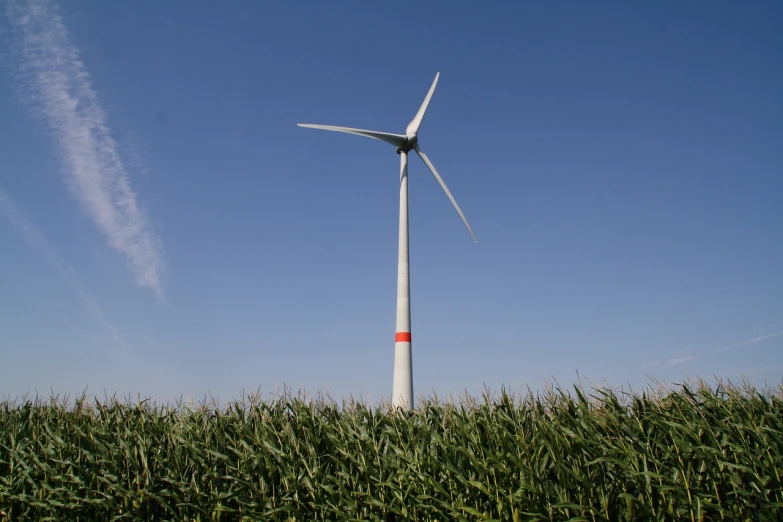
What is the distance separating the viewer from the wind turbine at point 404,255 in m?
24.1

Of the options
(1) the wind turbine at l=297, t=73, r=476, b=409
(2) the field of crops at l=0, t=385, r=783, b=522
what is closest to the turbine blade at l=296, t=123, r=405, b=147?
(1) the wind turbine at l=297, t=73, r=476, b=409

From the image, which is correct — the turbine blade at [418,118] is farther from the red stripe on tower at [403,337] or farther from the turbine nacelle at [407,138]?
the red stripe on tower at [403,337]

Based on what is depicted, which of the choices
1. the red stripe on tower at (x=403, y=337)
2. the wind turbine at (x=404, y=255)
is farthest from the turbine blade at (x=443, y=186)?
the red stripe on tower at (x=403, y=337)

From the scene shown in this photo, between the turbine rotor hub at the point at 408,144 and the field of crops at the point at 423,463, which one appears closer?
the field of crops at the point at 423,463

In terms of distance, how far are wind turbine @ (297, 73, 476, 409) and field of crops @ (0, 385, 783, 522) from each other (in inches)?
284

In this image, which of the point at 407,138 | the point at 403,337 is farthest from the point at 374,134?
the point at 403,337

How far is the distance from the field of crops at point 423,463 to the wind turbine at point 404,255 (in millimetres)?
7222

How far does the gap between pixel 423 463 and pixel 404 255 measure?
16.0 meters

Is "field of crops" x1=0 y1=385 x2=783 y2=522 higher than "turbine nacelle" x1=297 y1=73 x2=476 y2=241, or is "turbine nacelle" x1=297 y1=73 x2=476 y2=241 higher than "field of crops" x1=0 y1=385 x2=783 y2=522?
"turbine nacelle" x1=297 y1=73 x2=476 y2=241

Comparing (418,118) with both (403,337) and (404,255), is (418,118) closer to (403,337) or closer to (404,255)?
(404,255)

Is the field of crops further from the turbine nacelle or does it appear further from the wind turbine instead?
the turbine nacelle

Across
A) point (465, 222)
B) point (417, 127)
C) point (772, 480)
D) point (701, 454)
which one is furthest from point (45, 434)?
point (417, 127)

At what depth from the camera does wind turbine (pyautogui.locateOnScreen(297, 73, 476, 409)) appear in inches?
950

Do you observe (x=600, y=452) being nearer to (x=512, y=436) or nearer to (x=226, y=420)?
(x=512, y=436)
